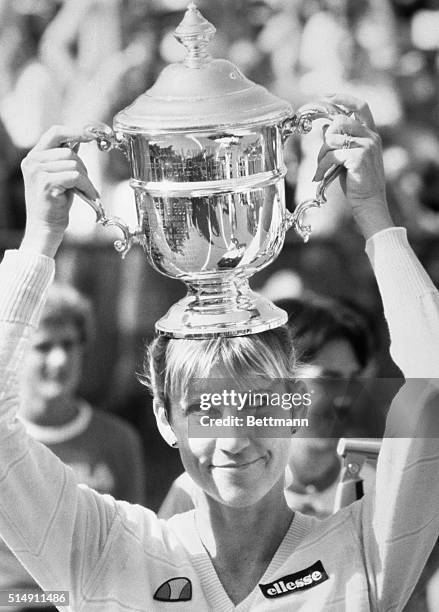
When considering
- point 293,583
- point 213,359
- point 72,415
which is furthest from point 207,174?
point 72,415

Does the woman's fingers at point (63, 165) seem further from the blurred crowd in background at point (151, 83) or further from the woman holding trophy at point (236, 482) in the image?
the blurred crowd in background at point (151, 83)

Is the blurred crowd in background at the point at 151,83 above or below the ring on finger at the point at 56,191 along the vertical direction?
below

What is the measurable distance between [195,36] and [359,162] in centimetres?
18

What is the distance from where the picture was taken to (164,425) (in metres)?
1.04

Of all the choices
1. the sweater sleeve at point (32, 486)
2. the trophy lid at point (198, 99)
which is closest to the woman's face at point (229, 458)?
the sweater sleeve at point (32, 486)

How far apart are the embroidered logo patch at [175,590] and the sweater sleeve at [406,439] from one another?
0.17 meters

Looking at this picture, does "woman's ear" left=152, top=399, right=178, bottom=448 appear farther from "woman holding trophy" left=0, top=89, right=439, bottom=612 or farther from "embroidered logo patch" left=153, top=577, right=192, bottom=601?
"embroidered logo patch" left=153, top=577, right=192, bottom=601

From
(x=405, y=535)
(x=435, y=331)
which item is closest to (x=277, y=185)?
(x=435, y=331)

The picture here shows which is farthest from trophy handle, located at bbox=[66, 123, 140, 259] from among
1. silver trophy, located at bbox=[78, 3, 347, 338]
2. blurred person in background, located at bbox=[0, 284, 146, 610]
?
blurred person in background, located at bbox=[0, 284, 146, 610]

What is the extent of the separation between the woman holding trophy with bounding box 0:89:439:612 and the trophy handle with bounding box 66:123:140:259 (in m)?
0.02

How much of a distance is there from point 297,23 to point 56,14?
1.46 ft

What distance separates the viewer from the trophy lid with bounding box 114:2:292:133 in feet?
3.05

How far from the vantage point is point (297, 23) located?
2033 mm

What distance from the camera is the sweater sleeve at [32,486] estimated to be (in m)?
0.97
